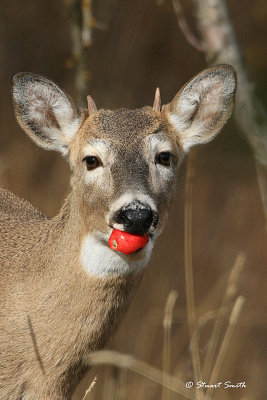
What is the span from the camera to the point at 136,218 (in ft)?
12.4

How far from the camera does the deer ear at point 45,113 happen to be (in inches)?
191

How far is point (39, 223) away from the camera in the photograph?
16.5 ft

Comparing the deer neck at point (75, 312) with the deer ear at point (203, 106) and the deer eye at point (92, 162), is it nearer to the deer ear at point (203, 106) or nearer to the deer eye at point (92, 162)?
the deer eye at point (92, 162)

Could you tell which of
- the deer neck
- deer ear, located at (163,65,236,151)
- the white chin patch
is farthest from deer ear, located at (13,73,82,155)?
the white chin patch

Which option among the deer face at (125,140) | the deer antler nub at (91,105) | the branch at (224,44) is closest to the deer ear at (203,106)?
the deer face at (125,140)

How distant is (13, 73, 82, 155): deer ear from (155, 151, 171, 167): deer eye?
626 millimetres

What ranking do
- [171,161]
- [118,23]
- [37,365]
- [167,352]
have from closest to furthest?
[37,365] < [171,161] < [167,352] < [118,23]

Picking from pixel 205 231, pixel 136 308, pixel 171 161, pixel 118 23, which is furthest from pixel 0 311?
pixel 118 23

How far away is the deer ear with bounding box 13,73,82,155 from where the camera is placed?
15.9 feet

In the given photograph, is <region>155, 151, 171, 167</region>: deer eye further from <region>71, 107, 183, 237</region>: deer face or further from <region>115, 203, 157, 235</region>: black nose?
<region>115, 203, 157, 235</region>: black nose

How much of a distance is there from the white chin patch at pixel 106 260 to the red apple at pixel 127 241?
159mm

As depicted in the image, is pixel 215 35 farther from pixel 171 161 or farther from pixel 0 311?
pixel 0 311

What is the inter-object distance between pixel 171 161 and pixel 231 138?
1954 mm

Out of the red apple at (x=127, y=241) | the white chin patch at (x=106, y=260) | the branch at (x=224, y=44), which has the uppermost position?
the branch at (x=224, y=44)
